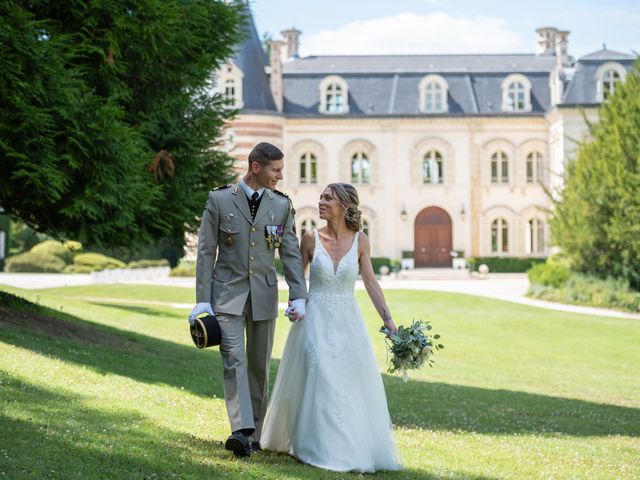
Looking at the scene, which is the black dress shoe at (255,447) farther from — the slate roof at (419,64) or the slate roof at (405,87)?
the slate roof at (419,64)

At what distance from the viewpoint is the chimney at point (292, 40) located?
44.0m

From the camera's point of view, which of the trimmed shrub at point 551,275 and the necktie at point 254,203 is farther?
the trimmed shrub at point 551,275

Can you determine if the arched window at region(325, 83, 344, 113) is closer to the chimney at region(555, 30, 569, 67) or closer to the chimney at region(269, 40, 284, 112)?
the chimney at region(269, 40, 284, 112)

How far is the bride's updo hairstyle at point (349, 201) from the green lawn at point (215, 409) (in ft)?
5.26

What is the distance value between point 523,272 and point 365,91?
1055cm

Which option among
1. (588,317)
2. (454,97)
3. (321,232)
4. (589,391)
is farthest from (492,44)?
(321,232)

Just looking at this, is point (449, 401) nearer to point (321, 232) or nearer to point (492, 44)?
point (321, 232)

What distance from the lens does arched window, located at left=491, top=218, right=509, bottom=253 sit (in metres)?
39.6

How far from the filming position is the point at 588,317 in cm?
2258

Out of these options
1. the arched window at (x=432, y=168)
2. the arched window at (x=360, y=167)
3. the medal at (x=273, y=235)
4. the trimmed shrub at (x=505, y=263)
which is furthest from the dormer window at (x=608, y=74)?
the medal at (x=273, y=235)

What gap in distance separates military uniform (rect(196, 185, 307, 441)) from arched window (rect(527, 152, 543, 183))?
35.3 m

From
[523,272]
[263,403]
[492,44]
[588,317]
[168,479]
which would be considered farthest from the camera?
[492,44]

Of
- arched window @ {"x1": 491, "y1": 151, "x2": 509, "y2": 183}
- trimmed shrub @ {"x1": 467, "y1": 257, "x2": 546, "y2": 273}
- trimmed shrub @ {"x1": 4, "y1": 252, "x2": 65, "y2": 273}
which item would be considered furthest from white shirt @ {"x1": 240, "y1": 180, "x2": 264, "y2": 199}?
trimmed shrub @ {"x1": 4, "y1": 252, "x2": 65, "y2": 273}

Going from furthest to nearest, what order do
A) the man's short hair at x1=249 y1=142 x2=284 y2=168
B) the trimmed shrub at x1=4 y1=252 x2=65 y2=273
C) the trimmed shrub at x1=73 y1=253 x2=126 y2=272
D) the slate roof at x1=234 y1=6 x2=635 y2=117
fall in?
the trimmed shrub at x1=4 y1=252 x2=65 y2=273 < the trimmed shrub at x1=73 y1=253 x2=126 y2=272 < the slate roof at x1=234 y1=6 x2=635 y2=117 < the man's short hair at x1=249 y1=142 x2=284 y2=168
